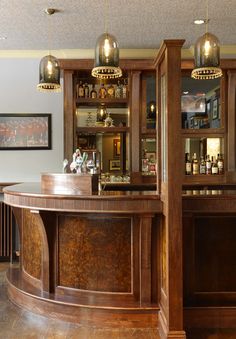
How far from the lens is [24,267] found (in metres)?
4.30

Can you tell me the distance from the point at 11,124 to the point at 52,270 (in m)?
3.00

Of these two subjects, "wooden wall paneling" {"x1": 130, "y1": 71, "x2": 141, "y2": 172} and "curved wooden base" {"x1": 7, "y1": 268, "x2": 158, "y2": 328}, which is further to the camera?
"wooden wall paneling" {"x1": 130, "y1": 71, "x2": 141, "y2": 172}

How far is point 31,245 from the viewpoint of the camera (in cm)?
409

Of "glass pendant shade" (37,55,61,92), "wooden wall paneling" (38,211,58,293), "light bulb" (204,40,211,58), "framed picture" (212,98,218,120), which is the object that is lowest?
"wooden wall paneling" (38,211,58,293)

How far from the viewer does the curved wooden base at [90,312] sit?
337 centimetres

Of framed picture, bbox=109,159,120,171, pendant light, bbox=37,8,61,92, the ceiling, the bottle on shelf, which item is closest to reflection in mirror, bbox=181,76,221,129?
the ceiling

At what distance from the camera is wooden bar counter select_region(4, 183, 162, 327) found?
332 centimetres

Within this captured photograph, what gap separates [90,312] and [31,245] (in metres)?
0.99

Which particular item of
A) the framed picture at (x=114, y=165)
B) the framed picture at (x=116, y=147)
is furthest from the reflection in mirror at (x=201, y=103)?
the framed picture at (x=114, y=165)

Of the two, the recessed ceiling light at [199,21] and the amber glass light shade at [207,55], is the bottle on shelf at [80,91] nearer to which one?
the recessed ceiling light at [199,21]

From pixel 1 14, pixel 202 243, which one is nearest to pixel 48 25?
pixel 1 14

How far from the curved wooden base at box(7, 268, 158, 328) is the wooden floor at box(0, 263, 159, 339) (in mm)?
50

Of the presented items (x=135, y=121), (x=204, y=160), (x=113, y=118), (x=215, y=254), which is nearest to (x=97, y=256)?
(x=215, y=254)

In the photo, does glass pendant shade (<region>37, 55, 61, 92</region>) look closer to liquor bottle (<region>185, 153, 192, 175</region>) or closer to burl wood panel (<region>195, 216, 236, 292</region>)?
burl wood panel (<region>195, 216, 236, 292</region>)
